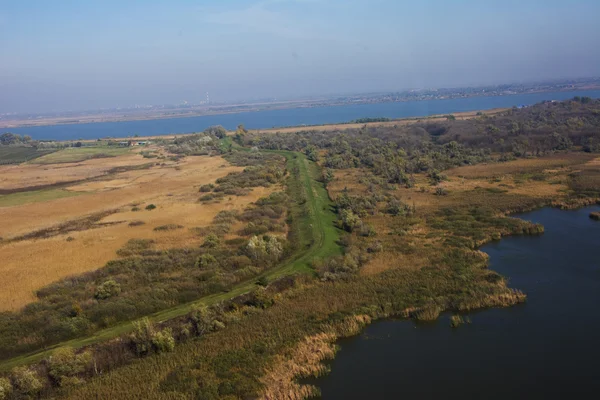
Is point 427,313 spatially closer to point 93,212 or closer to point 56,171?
point 93,212

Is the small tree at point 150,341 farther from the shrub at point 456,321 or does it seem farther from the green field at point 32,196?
the green field at point 32,196

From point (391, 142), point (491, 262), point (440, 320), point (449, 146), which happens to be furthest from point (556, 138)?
point (440, 320)

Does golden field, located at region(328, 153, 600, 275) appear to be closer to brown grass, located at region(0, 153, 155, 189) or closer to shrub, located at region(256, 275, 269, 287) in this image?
shrub, located at region(256, 275, 269, 287)

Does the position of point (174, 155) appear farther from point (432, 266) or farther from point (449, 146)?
point (432, 266)

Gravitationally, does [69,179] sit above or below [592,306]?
above

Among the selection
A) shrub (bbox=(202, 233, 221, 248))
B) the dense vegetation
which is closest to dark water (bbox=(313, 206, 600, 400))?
the dense vegetation

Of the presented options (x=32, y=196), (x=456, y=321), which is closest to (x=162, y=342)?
(x=456, y=321)
